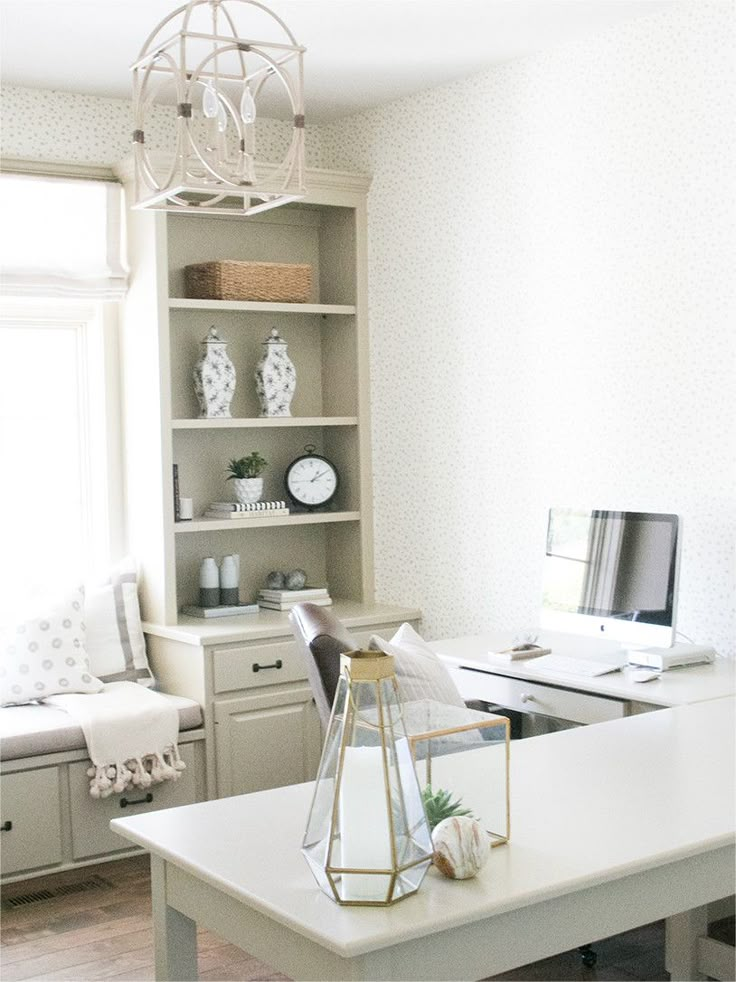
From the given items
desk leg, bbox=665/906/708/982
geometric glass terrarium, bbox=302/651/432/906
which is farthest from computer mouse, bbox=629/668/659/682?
geometric glass terrarium, bbox=302/651/432/906

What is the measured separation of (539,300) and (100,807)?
2.20m

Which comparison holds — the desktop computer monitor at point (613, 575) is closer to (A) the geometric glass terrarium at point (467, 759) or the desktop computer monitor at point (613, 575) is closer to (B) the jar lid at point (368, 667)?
(A) the geometric glass terrarium at point (467, 759)

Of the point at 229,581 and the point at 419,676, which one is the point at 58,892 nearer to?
the point at 229,581

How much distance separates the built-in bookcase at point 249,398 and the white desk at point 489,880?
7.96ft

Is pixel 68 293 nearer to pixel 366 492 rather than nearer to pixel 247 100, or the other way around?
pixel 366 492

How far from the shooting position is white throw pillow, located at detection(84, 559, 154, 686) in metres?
4.42

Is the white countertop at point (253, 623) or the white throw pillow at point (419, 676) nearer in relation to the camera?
the white throw pillow at point (419, 676)

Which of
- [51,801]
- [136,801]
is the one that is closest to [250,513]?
[136,801]

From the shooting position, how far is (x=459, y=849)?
1.76 meters

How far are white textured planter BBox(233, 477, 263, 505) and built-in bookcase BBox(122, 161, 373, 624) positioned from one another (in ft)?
0.33

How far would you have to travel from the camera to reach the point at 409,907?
1.68 metres

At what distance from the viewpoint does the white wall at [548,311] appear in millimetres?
3625

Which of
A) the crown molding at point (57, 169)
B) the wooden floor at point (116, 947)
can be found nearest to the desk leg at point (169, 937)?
the wooden floor at point (116, 947)

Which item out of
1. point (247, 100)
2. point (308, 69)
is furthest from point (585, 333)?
point (247, 100)
